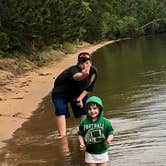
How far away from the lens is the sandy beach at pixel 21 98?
12031 millimetres

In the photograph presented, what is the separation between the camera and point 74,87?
29.7 feet

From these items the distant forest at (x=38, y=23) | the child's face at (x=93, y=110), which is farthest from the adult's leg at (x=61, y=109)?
the distant forest at (x=38, y=23)

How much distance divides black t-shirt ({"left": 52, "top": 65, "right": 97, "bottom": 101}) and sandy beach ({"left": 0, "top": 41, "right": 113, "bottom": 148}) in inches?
64.2

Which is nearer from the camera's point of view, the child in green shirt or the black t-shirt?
the child in green shirt

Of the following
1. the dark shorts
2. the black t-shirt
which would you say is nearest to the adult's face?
the black t-shirt

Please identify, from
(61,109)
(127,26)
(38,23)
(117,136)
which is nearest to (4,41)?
(38,23)

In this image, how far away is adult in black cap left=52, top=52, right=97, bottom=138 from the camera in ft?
28.2

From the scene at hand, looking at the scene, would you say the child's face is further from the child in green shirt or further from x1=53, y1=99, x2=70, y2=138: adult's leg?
x1=53, y1=99, x2=70, y2=138: adult's leg

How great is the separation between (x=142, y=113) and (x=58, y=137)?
9.64 ft

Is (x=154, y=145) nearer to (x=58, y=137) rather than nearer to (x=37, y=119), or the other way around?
(x=58, y=137)

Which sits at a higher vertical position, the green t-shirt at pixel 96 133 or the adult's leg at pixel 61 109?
the adult's leg at pixel 61 109

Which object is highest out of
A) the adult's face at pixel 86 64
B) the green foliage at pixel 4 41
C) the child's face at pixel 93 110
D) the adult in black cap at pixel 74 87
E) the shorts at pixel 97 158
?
the green foliage at pixel 4 41

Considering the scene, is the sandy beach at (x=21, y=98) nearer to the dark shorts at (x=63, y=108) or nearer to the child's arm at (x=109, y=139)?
the dark shorts at (x=63, y=108)

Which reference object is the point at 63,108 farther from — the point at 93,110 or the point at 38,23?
the point at 38,23
